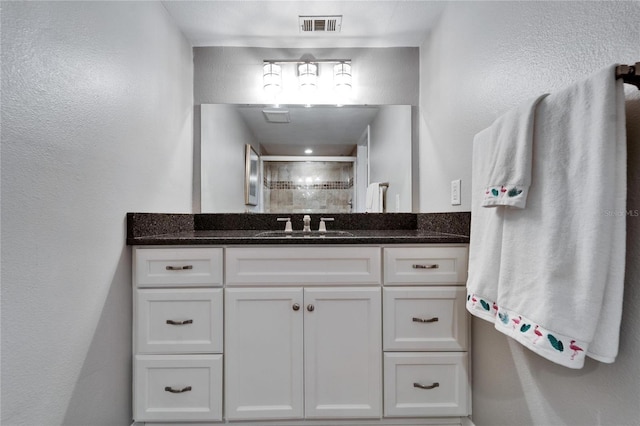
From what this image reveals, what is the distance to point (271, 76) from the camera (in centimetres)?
196

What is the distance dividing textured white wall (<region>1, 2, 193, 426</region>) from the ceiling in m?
0.31

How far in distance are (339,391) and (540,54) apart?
1426mm

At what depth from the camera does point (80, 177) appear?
3.35ft

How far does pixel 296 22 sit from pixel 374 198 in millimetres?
1114

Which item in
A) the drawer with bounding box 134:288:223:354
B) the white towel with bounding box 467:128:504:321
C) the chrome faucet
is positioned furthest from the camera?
the chrome faucet

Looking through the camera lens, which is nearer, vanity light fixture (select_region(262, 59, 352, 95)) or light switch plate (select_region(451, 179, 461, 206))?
light switch plate (select_region(451, 179, 461, 206))

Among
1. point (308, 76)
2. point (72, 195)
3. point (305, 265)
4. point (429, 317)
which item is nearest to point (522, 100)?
point (429, 317)

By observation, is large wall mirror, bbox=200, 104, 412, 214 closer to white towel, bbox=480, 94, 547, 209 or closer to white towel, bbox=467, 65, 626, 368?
white towel, bbox=480, 94, 547, 209

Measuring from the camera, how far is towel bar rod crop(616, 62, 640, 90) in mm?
629

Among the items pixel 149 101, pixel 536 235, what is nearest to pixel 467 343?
pixel 536 235

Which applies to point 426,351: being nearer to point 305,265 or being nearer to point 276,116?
point 305,265

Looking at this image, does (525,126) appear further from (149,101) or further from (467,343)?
(149,101)

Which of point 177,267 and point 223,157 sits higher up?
point 223,157

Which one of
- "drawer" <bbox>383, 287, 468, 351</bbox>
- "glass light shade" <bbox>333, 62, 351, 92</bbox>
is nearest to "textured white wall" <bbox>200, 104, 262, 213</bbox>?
"glass light shade" <bbox>333, 62, 351, 92</bbox>
